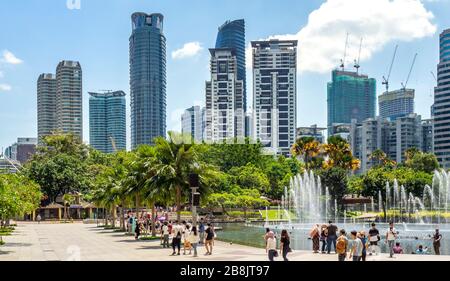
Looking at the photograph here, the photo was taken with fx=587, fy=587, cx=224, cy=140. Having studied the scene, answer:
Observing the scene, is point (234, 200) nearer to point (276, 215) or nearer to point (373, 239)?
point (276, 215)

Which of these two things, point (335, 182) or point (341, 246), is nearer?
point (341, 246)

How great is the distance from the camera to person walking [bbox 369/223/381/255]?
1039 inches

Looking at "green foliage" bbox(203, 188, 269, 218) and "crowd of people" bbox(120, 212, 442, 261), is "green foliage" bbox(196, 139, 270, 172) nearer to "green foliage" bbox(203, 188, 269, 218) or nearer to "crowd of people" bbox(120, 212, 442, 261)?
"green foliage" bbox(203, 188, 269, 218)

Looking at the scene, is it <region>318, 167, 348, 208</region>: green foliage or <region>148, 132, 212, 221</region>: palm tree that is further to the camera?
<region>318, 167, 348, 208</region>: green foliage

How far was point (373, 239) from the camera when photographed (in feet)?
87.0

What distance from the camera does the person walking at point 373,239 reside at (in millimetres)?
26391

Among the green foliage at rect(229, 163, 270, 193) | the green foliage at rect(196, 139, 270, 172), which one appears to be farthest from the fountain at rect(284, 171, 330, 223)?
the green foliage at rect(196, 139, 270, 172)

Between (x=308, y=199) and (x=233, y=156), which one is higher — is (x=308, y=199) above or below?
below

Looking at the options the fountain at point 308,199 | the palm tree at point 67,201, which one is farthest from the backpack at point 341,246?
the palm tree at point 67,201

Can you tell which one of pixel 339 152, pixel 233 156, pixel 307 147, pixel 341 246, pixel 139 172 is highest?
pixel 307 147

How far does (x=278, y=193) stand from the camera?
342ft

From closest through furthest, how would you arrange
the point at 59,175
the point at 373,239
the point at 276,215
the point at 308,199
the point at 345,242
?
the point at 345,242, the point at 373,239, the point at 276,215, the point at 308,199, the point at 59,175

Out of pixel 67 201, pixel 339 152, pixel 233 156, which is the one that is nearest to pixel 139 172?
pixel 67 201

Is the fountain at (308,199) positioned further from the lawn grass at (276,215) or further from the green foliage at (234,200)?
the green foliage at (234,200)
